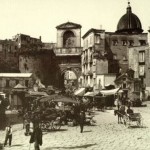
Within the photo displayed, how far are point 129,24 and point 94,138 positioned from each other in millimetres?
42248

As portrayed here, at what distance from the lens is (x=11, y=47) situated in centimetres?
A: 5988

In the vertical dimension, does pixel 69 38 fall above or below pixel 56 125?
above

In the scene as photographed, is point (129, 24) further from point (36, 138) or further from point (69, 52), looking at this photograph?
point (36, 138)

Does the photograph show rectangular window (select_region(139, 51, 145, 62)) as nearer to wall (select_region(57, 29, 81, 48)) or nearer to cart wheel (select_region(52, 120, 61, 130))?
A: wall (select_region(57, 29, 81, 48))

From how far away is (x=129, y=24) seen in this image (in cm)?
5569

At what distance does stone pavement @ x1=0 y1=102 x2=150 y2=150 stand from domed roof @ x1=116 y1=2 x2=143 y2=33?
3702 cm

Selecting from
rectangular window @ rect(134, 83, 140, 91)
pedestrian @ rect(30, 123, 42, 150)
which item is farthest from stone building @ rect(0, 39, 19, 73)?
pedestrian @ rect(30, 123, 42, 150)

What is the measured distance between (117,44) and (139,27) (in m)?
7.01

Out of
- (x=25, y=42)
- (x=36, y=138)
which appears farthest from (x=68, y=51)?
(x=36, y=138)

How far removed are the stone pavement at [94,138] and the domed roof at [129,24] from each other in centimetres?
3702

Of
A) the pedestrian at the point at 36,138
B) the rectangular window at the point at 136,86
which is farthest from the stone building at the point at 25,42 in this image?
the pedestrian at the point at 36,138

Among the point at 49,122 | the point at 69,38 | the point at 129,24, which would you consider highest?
the point at 129,24

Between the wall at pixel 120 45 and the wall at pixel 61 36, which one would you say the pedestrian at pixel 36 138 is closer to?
the wall at pixel 120 45

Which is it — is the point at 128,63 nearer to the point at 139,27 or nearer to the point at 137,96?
the point at 139,27
